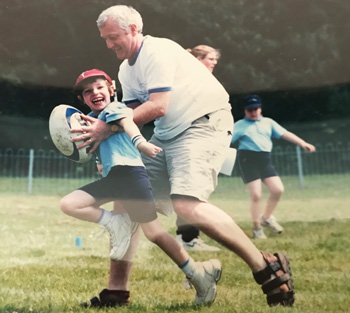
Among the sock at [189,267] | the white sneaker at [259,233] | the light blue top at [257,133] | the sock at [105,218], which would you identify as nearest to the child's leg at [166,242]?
the sock at [189,267]

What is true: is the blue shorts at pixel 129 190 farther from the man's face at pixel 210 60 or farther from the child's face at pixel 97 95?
the man's face at pixel 210 60

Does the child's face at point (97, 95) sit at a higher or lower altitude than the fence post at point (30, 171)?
higher

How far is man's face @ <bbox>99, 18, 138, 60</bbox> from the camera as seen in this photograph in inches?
83.1

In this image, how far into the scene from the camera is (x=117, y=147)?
2.12 metres

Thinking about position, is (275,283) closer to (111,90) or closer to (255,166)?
(255,166)

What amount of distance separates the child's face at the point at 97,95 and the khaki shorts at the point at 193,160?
0.66 ft

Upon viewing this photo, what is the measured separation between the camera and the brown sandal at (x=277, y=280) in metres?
2.10

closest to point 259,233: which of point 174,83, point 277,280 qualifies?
point 277,280

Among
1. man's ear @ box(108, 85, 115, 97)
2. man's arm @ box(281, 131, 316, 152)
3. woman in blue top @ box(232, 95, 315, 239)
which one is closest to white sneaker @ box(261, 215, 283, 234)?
woman in blue top @ box(232, 95, 315, 239)

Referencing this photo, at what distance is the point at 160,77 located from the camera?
206 cm

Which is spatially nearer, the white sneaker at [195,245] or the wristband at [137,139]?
the wristband at [137,139]

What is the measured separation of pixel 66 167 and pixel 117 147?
0.19 metres

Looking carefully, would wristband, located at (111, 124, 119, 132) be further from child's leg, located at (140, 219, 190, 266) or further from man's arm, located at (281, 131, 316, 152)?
man's arm, located at (281, 131, 316, 152)

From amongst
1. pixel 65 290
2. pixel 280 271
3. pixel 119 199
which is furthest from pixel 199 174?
pixel 65 290
